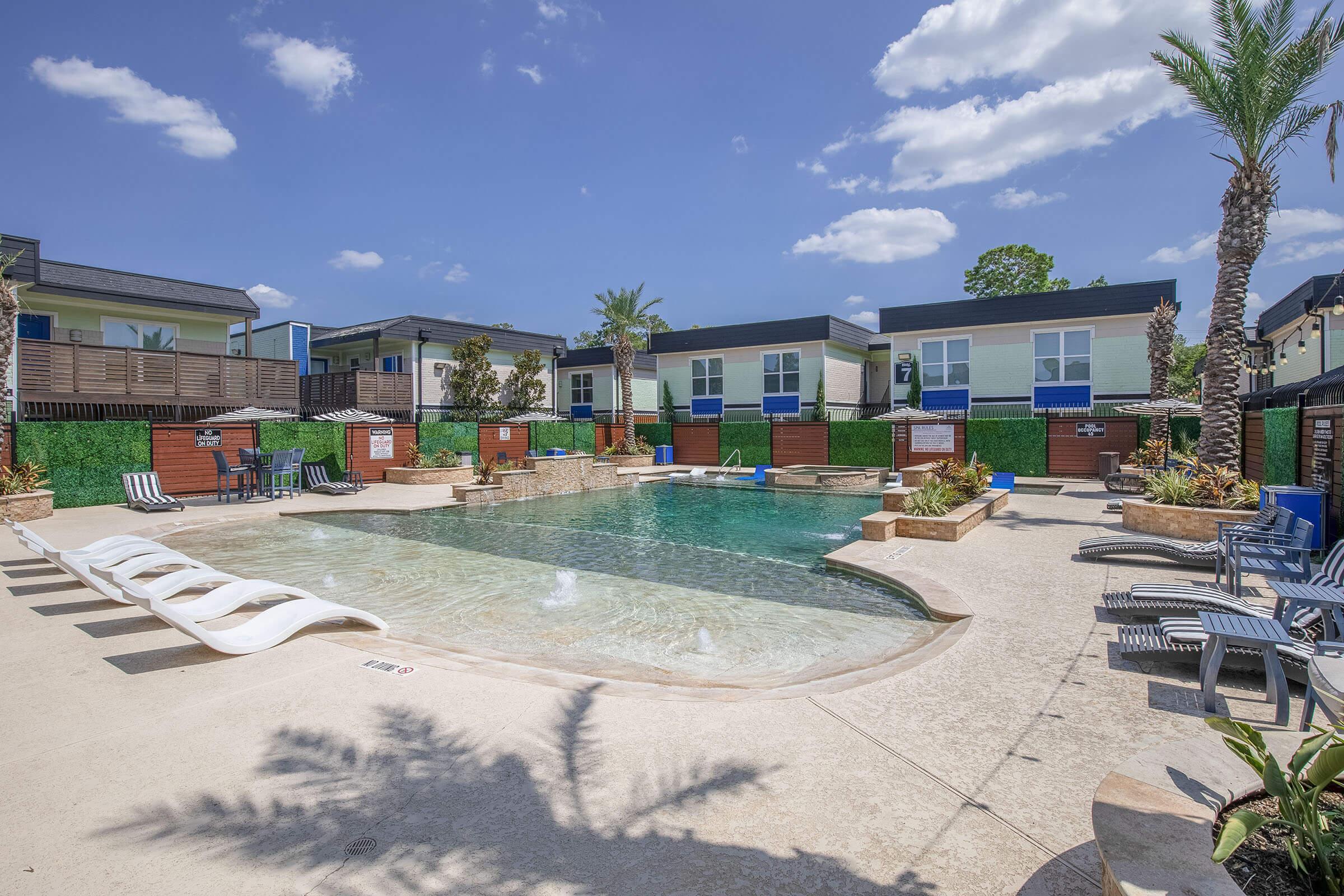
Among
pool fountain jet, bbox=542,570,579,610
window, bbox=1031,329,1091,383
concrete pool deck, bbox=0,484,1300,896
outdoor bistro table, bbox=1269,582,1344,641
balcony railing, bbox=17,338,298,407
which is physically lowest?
pool fountain jet, bbox=542,570,579,610

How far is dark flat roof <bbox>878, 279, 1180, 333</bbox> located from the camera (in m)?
23.0

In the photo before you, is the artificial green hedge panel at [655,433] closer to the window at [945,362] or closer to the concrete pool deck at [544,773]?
the window at [945,362]

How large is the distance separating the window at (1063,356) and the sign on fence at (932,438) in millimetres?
4861

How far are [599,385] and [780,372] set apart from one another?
1051 centimetres

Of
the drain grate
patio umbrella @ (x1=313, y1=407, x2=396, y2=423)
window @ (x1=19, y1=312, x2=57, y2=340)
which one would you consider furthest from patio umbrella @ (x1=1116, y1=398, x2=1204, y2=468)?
window @ (x1=19, y1=312, x2=57, y2=340)

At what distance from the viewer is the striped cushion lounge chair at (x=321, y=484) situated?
17641 mm

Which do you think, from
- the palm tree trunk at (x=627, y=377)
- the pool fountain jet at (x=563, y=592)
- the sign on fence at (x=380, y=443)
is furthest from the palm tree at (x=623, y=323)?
the pool fountain jet at (x=563, y=592)

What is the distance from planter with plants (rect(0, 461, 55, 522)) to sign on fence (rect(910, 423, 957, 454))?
24.0 meters

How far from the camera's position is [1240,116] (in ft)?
37.1

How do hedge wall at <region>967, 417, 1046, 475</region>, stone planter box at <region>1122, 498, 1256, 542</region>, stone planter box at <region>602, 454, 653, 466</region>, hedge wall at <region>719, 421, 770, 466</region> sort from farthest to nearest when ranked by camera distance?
stone planter box at <region>602, 454, 653, 466</region>
hedge wall at <region>719, 421, 770, 466</region>
hedge wall at <region>967, 417, 1046, 475</region>
stone planter box at <region>1122, 498, 1256, 542</region>

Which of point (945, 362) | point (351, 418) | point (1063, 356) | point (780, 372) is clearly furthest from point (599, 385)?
point (1063, 356)

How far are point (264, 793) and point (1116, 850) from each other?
3261 millimetres

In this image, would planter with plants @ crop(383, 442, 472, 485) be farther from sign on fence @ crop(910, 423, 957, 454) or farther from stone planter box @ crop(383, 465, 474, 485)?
sign on fence @ crop(910, 423, 957, 454)

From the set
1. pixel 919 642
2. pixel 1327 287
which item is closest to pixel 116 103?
pixel 919 642
